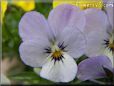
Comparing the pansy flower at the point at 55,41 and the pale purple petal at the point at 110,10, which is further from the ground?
the pale purple petal at the point at 110,10

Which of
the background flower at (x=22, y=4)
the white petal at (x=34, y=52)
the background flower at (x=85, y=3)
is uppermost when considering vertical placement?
the background flower at (x=85, y=3)

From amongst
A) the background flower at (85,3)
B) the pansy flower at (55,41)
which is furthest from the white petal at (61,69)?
the background flower at (85,3)

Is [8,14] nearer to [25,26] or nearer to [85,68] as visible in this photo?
[25,26]

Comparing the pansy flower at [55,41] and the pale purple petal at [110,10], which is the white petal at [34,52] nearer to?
the pansy flower at [55,41]

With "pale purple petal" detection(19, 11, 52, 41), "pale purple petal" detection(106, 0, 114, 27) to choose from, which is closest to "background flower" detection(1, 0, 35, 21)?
"pale purple petal" detection(19, 11, 52, 41)

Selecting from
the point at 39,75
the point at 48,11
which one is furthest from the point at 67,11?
the point at 39,75
